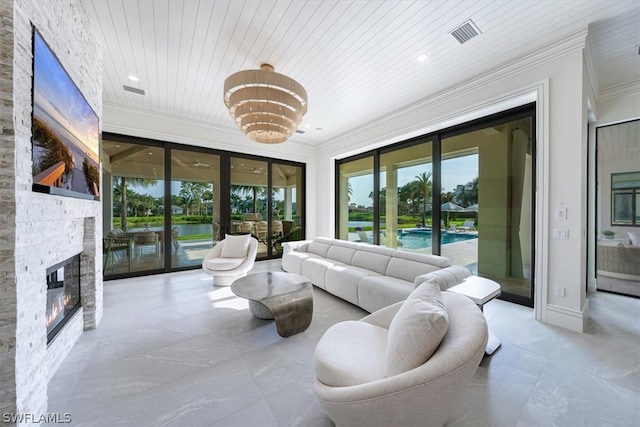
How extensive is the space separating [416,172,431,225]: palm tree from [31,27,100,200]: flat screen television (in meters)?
4.65

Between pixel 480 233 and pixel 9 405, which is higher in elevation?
pixel 480 233

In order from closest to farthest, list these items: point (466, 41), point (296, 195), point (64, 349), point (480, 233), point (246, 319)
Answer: point (64, 349) < point (466, 41) < point (246, 319) < point (480, 233) < point (296, 195)

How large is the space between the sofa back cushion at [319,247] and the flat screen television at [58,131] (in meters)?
3.41

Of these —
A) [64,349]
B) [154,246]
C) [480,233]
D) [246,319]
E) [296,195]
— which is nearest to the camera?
[64,349]

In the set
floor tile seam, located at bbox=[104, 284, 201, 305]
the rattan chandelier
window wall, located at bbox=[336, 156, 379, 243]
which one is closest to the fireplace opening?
floor tile seam, located at bbox=[104, 284, 201, 305]

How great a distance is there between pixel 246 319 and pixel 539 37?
14.8 ft

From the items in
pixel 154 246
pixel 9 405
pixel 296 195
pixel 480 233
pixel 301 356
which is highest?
pixel 296 195

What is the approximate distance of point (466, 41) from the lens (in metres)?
2.62

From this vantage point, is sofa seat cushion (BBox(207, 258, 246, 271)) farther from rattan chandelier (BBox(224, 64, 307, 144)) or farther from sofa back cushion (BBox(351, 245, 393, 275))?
rattan chandelier (BBox(224, 64, 307, 144))

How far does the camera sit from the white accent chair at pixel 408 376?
3.31ft

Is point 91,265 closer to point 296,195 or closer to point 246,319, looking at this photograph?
point 246,319

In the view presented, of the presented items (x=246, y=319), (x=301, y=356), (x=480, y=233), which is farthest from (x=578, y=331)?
(x=246, y=319)

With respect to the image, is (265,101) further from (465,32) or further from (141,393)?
(141,393)

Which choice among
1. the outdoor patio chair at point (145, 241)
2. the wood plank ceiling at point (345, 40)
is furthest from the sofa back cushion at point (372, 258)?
the outdoor patio chair at point (145, 241)
